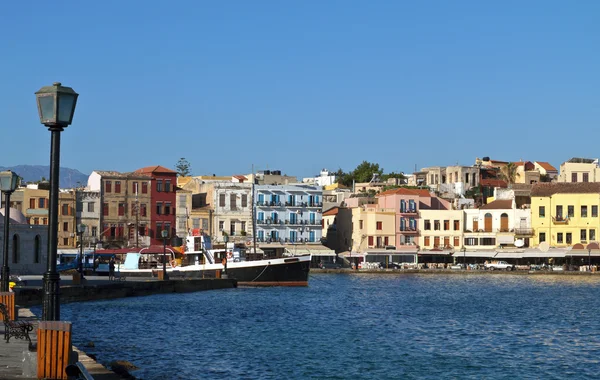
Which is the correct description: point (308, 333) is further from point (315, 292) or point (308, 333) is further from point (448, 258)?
point (448, 258)

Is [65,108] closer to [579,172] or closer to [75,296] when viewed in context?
[75,296]

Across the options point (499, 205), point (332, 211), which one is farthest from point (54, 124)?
point (332, 211)

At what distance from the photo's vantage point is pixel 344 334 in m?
39.2

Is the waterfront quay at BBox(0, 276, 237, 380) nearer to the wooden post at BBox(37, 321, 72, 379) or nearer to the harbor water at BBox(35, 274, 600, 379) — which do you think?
the wooden post at BBox(37, 321, 72, 379)

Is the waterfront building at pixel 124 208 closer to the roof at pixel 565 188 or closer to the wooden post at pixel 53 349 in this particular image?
the roof at pixel 565 188

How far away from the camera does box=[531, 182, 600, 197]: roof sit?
348ft

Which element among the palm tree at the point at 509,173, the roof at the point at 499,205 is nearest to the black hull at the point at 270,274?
the roof at the point at 499,205

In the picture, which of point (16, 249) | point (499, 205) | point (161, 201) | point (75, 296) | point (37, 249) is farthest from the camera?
point (499, 205)

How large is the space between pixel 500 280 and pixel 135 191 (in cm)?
4066

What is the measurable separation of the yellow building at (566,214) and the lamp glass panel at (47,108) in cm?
9602

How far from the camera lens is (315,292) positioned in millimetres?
69062

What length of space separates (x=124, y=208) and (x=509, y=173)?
60196mm

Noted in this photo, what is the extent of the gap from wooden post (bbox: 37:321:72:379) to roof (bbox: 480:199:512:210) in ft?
318

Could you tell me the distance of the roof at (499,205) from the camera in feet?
361
